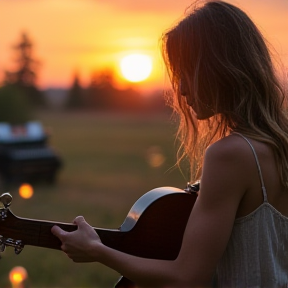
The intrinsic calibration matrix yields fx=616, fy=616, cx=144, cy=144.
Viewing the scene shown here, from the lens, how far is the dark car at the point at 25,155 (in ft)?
50.0

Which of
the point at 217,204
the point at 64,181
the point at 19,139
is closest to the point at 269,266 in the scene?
the point at 217,204

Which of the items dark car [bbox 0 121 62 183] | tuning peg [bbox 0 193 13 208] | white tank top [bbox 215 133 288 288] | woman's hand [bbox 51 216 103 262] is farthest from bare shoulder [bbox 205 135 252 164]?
dark car [bbox 0 121 62 183]

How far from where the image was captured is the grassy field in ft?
24.0

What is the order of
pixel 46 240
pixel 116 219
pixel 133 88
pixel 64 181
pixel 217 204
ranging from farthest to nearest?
1. pixel 133 88
2. pixel 64 181
3. pixel 116 219
4. pixel 46 240
5. pixel 217 204

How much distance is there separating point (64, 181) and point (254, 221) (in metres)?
15.7

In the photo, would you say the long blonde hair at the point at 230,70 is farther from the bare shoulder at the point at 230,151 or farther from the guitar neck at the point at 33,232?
the guitar neck at the point at 33,232

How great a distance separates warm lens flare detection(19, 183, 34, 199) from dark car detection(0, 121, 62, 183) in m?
0.19

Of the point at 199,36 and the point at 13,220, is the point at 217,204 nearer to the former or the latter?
the point at 199,36

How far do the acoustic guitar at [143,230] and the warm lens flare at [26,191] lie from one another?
39.3 ft

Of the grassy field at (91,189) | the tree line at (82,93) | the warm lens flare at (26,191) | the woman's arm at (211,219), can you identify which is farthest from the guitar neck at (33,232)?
the tree line at (82,93)

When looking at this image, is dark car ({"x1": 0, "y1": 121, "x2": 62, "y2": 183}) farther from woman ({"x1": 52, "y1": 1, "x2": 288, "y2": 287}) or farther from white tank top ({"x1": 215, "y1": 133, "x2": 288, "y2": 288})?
white tank top ({"x1": 215, "y1": 133, "x2": 288, "y2": 288})

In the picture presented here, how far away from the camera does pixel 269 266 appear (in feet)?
6.66

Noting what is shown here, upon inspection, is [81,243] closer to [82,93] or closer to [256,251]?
[256,251]

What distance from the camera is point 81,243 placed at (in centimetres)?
204
